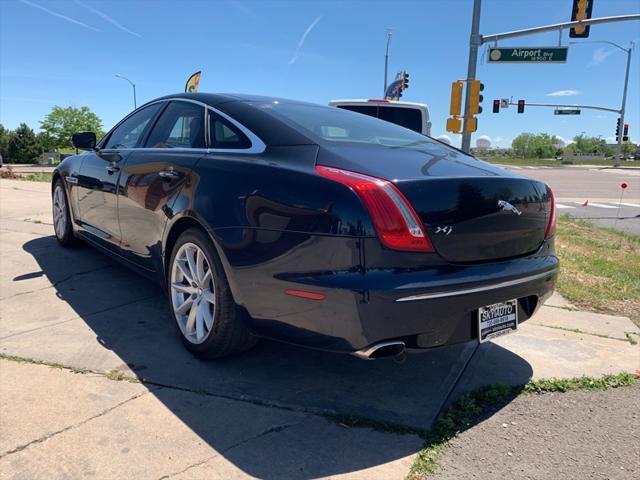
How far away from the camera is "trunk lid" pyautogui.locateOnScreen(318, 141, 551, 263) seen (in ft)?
7.67

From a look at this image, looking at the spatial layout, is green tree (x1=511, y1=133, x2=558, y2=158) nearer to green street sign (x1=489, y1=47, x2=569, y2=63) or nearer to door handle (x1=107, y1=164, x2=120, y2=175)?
green street sign (x1=489, y1=47, x2=569, y2=63)

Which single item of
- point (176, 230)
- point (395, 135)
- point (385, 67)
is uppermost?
point (385, 67)

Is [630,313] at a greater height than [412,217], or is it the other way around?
[412,217]

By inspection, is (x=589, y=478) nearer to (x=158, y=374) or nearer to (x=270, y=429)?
(x=270, y=429)

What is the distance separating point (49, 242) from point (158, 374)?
393 cm

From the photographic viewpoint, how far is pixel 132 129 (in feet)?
14.2

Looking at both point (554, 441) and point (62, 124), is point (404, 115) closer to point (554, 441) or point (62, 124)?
point (554, 441)

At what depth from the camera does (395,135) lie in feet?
11.3

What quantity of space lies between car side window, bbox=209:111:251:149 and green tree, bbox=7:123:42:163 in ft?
213

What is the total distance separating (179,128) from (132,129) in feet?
3.22

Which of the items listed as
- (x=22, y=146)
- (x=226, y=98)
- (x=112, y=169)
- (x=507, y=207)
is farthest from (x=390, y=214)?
(x=22, y=146)

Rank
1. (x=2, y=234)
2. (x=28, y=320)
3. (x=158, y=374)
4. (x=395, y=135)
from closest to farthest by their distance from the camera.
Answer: (x=158, y=374) < (x=395, y=135) < (x=28, y=320) < (x=2, y=234)

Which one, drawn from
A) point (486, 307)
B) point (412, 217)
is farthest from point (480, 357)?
point (412, 217)

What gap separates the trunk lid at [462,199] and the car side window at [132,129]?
2.07m
